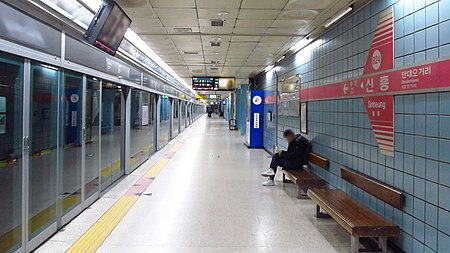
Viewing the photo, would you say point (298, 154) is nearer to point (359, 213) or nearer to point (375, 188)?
point (375, 188)

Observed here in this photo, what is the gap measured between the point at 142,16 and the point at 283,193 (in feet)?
11.3

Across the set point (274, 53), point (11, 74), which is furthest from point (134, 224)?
point (274, 53)

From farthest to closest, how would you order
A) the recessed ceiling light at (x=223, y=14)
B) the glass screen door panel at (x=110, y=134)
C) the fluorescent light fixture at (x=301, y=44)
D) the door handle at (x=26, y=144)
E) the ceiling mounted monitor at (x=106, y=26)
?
the fluorescent light fixture at (x=301, y=44), the glass screen door panel at (x=110, y=134), the recessed ceiling light at (x=223, y=14), the ceiling mounted monitor at (x=106, y=26), the door handle at (x=26, y=144)

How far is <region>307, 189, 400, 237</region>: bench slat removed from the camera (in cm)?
305

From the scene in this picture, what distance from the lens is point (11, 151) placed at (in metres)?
2.87

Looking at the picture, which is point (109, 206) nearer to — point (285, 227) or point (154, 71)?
point (285, 227)

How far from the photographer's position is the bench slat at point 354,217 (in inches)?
120

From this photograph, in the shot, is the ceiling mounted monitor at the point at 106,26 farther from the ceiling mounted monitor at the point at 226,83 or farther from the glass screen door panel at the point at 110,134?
the ceiling mounted monitor at the point at 226,83

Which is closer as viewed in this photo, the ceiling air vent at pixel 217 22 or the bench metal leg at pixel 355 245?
the bench metal leg at pixel 355 245

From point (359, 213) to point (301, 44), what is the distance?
4.15 metres

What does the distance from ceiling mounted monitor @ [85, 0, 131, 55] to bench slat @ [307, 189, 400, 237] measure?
309cm

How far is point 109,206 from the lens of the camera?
15.3 feet

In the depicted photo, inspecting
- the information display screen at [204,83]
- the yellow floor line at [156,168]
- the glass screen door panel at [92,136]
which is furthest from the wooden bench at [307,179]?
the information display screen at [204,83]

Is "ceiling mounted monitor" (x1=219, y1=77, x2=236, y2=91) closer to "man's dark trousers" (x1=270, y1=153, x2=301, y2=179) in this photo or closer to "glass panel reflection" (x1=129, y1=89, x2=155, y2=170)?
"glass panel reflection" (x1=129, y1=89, x2=155, y2=170)
